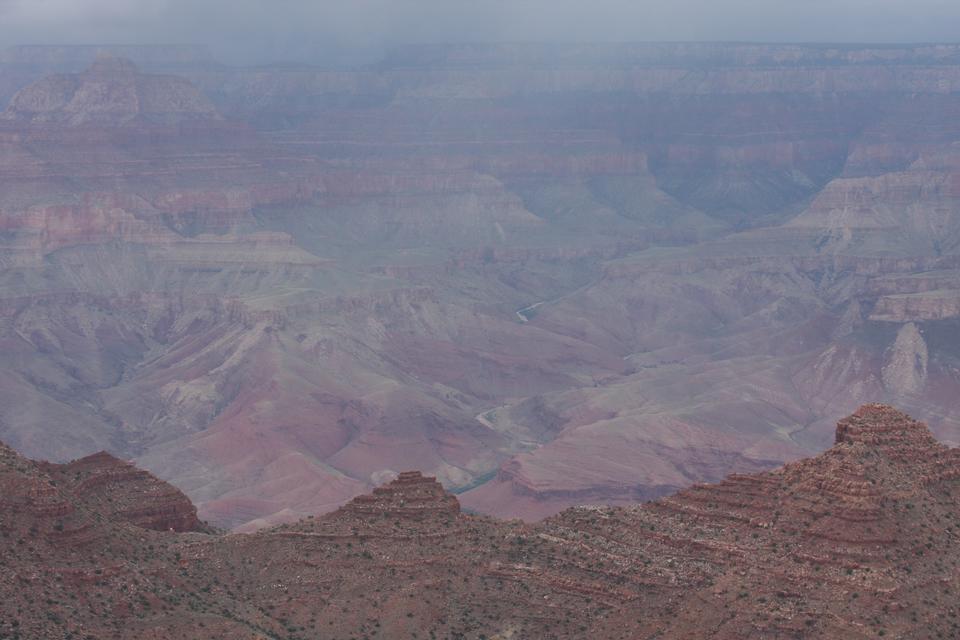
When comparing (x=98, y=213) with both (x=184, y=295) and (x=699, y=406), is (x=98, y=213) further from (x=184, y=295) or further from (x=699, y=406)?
(x=699, y=406)

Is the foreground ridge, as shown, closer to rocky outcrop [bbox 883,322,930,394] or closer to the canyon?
the canyon

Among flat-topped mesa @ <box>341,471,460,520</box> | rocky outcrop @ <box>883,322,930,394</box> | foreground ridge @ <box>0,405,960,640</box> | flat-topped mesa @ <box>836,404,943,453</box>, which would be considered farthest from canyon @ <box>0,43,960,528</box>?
flat-topped mesa @ <box>836,404,943,453</box>

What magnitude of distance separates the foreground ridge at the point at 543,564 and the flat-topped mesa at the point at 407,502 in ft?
0.18

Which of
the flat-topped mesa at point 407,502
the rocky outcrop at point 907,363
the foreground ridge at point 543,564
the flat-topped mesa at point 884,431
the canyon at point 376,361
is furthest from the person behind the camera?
the rocky outcrop at point 907,363

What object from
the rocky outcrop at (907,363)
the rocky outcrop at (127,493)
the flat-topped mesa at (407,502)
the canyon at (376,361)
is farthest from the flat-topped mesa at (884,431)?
the rocky outcrop at (907,363)

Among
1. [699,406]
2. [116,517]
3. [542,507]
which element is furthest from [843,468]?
[699,406]

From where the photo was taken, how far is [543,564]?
5375 centimetres

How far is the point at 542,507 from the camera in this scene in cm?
11181

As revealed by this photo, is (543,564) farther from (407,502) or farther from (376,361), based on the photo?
(376,361)

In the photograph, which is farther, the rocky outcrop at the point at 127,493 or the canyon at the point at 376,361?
the canyon at the point at 376,361

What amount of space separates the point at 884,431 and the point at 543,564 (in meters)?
12.1

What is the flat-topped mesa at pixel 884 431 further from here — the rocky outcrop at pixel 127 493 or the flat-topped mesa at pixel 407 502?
the rocky outcrop at pixel 127 493

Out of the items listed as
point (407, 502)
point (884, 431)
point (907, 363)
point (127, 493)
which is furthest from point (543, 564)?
point (907, 363)

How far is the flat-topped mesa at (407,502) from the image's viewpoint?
185 feet
